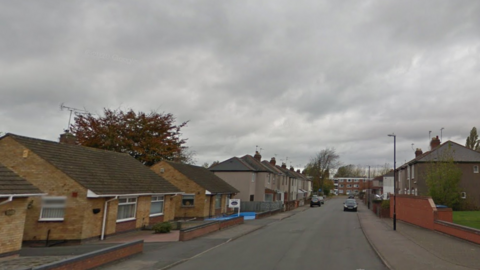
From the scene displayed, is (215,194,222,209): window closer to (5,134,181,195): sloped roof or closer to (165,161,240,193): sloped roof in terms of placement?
(165,161,240,193): sloped roof

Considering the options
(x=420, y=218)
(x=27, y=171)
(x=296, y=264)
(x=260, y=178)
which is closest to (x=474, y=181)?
(x=420, y=218)

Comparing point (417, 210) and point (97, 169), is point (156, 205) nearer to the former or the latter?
point (97, 169)

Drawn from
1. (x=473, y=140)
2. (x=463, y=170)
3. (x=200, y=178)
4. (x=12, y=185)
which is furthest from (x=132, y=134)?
(x=473, y=140)

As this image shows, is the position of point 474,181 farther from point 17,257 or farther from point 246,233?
point 17,257

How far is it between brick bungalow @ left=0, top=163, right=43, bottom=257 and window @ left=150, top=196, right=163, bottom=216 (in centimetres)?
1027

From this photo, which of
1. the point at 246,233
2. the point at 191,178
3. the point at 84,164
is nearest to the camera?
the point at 84,164

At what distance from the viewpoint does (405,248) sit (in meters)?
15.6

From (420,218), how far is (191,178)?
60.7 ft

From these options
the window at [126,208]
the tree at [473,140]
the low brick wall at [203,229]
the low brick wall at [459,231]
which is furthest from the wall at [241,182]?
the tree at [473,140]

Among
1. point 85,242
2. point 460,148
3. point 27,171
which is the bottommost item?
point 85,242

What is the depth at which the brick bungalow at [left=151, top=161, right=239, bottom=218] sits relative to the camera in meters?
29.7

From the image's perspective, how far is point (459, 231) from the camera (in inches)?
695

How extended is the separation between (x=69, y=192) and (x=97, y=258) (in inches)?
262

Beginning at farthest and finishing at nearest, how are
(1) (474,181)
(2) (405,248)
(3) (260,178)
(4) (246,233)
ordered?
(3) (260,178), (1) (474,181), (4) (246,233), (2) (405,248)
